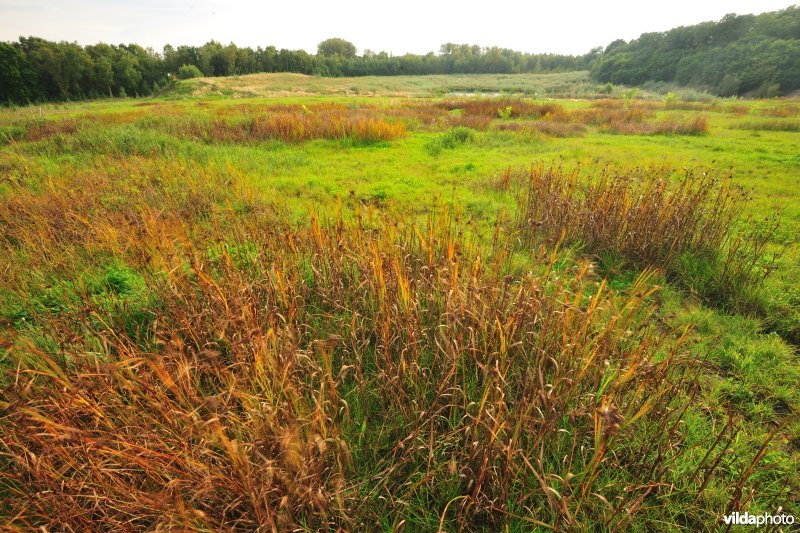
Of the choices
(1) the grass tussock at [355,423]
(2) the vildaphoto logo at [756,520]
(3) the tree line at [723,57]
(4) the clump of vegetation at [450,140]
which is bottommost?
(2) the vildaphoto logo at [756,520]

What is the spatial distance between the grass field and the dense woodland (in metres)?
50.9

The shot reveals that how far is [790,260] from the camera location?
4.96m

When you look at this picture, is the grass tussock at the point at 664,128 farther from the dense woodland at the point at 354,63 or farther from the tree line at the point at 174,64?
the tree line at the point at 174,64

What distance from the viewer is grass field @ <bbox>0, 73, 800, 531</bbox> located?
1.77m

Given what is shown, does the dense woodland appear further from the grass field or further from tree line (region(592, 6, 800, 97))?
the grass field

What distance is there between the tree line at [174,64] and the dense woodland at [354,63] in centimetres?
17

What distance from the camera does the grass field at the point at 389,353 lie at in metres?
1.77

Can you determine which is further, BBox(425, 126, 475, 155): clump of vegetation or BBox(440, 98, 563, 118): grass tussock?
BBox(440, 98, 563, 118): grass tussock

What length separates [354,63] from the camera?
278ft

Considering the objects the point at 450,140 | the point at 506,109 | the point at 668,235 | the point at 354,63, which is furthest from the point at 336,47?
the point at 668,235

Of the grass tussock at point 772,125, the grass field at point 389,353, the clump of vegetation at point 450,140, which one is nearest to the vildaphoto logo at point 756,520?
the grass field at point 389,353

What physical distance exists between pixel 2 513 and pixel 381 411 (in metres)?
2.26

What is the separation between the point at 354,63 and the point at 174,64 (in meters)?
40.0

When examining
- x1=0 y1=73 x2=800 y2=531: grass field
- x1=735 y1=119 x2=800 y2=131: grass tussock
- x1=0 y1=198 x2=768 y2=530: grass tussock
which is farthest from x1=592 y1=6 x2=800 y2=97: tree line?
x1=0 y1=198 x2=768 y2=530: grass tussock
